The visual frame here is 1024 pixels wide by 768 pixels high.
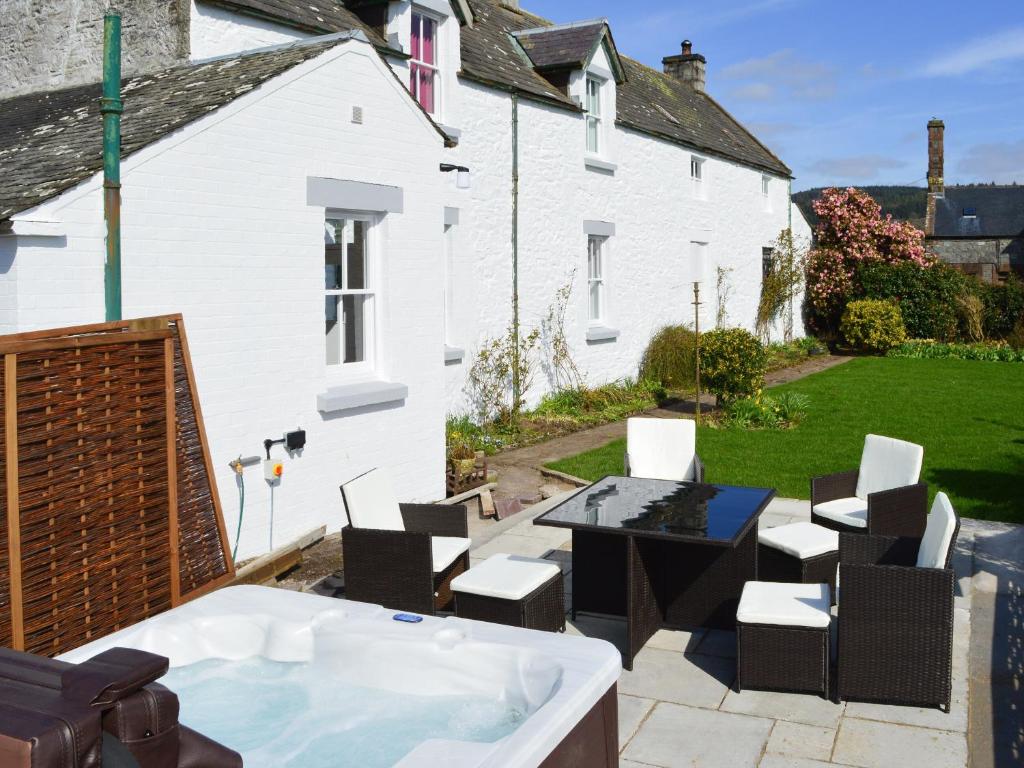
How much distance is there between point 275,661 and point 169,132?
387 cm

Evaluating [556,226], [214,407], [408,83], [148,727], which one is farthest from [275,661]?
[556,226]

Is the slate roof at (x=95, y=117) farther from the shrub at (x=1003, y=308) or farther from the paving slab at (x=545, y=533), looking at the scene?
the shrub at (x=1003, y=308)

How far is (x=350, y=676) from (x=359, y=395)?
156 inches

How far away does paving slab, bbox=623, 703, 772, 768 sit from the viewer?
15.5 ft

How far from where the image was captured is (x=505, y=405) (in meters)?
14.6

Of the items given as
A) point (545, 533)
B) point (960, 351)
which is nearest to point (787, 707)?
point (545, 533)

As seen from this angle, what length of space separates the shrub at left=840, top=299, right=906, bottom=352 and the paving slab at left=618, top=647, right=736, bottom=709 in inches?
824

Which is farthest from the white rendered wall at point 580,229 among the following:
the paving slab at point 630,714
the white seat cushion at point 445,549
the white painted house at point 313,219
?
the paving slab at point 630,714

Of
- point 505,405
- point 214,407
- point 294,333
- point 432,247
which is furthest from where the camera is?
point 505,405

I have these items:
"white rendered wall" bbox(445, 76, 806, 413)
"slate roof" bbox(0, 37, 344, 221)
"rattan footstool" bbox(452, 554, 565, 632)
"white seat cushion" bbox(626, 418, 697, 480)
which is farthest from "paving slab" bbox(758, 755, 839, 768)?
"white rendered wall" bbox(445, 76, 806, 413)

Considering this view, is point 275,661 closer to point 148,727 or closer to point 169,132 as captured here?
point 148,727

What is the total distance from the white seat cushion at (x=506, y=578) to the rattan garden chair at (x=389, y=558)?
0.31 meters

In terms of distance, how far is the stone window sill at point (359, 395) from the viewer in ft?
28.3

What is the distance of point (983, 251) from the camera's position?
128ft
